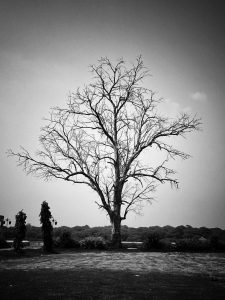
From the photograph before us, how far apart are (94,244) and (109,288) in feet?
44.6

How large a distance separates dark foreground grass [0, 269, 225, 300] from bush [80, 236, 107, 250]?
11555mm

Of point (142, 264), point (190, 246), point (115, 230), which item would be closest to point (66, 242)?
point (115, 230)

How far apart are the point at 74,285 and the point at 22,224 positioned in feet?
40.1

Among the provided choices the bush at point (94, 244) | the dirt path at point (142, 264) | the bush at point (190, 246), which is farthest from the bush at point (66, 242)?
the dirt path at point (142, 264)

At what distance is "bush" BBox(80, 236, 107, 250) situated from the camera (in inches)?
754

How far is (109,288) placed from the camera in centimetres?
632

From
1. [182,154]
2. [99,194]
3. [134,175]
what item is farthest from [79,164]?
[182,154]

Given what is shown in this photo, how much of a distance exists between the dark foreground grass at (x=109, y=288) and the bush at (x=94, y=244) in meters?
11.6

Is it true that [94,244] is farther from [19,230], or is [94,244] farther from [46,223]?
[19,230]

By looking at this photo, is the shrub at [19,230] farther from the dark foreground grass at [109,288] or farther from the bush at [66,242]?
the dark foreground grass at [109,288]

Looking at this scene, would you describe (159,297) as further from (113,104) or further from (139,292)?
(113,104)

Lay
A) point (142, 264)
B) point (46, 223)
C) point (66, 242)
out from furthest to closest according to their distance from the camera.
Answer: point (66, 242) → point (46, 223) → point (142, 264)

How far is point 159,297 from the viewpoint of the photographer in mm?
5555

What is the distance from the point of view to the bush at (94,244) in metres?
19.1
